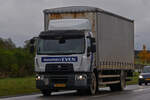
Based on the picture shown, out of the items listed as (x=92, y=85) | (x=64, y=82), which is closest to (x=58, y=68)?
(x=64, y=82)

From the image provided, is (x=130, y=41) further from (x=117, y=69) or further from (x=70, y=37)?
(x=70, y=37)

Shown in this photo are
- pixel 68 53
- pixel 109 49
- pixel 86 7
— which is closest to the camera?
pixel 68 53

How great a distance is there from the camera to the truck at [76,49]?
24.1 metres

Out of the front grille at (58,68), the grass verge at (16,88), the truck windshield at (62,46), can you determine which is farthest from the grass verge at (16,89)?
the truck windshield at (62,46)

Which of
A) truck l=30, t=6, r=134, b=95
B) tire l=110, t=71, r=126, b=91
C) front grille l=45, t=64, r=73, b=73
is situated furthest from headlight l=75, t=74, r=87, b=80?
tire l=110, t=71, r=126, b=91

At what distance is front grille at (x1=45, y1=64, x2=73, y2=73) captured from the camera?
2403 centimetres

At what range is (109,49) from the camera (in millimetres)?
27641

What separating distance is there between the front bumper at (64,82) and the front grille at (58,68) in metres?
0.26

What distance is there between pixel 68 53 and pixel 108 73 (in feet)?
16.3

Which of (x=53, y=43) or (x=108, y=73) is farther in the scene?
(x=108, y=73)

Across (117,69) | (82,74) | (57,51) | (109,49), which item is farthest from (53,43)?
(117,69)

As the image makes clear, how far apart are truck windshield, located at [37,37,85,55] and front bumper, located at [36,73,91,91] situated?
112cm

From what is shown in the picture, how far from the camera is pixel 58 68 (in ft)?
79.5

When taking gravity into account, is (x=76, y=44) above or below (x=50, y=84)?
above
